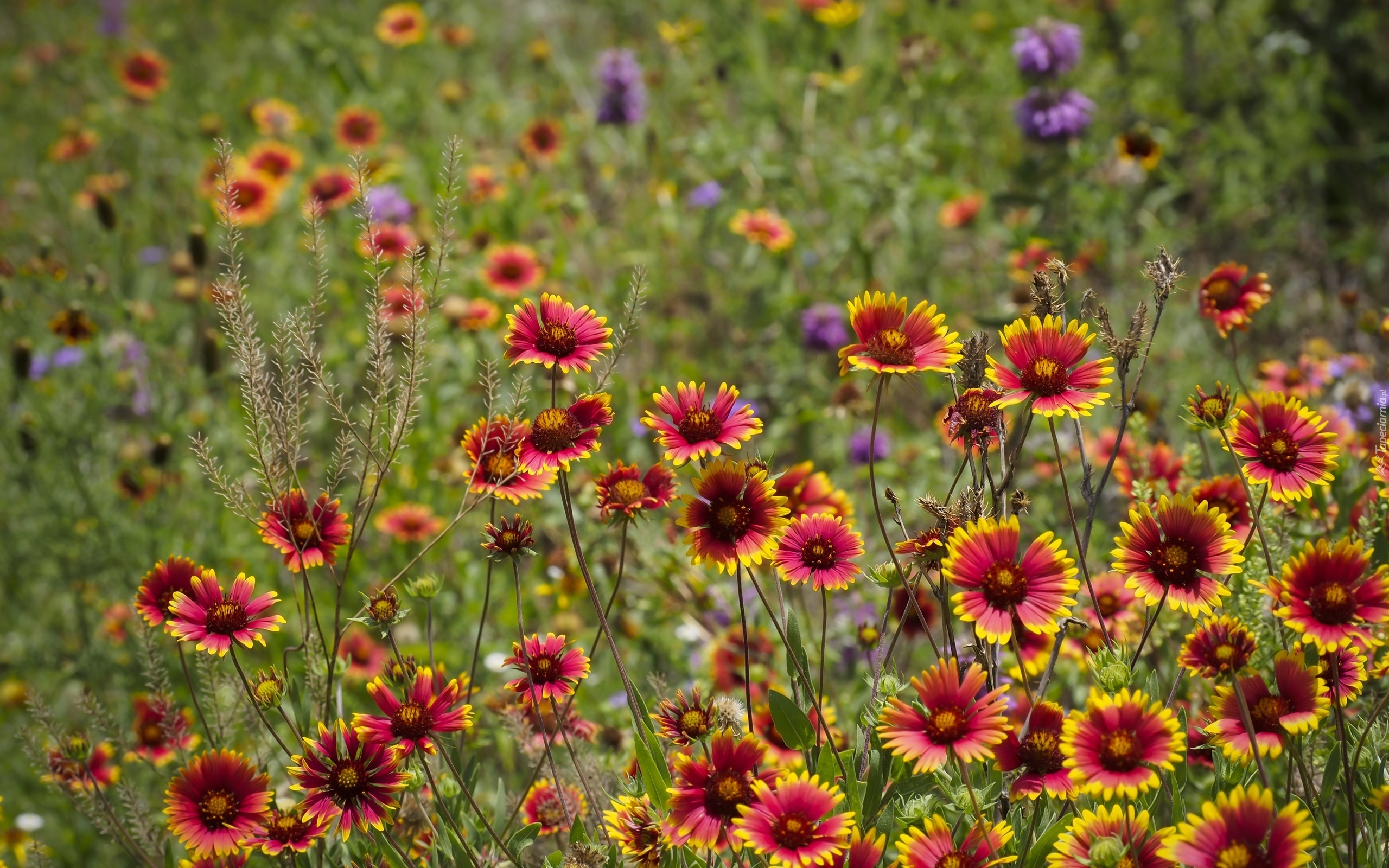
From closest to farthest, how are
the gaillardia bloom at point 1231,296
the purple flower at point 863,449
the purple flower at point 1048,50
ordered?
the gaillardia bloom at point 1231,296, the purple flower at point 863,449, the purple flower at point 1048,50

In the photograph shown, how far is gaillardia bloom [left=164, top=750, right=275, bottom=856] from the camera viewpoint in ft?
4.21

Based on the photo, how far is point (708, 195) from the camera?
362 centimetres

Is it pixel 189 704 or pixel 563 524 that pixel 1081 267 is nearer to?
pixel 563 524

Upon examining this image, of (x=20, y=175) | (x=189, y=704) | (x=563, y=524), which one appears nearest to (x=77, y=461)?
(x=189, y=704)

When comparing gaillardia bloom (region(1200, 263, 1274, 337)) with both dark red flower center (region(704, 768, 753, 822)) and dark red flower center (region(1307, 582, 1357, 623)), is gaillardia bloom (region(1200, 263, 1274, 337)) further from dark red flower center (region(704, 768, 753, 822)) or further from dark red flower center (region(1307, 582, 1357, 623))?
dark red flower center (region(704, 768, 753, 822))

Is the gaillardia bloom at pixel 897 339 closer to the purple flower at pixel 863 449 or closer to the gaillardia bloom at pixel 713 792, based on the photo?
the gaillardia bloom at pixel 713 792

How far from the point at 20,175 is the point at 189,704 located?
172 inches

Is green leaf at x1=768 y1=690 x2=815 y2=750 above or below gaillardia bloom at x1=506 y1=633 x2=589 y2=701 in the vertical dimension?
below

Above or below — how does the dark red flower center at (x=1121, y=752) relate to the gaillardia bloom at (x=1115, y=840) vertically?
above

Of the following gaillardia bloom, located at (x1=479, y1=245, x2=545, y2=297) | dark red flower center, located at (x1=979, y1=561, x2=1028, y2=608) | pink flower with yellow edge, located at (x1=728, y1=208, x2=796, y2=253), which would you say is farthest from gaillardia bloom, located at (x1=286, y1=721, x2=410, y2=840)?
pink flower with yellow edge, located at (x1=728, y1=208, x2=796, y2=253)

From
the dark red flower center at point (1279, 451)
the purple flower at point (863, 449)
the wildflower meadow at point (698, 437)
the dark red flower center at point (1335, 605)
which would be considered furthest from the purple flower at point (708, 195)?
the dark red flower center at point (1335, 605)

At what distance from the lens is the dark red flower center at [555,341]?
4.21 ft

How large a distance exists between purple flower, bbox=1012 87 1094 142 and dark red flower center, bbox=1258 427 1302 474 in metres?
2.13

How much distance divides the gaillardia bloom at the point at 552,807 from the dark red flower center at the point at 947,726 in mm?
586
